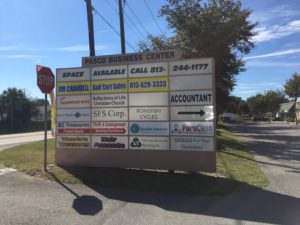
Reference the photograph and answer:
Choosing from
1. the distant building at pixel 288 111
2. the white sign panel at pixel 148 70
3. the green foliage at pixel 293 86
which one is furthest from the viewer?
the distant building at pixel 288 111

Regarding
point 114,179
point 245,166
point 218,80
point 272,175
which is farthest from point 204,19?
point 114,179

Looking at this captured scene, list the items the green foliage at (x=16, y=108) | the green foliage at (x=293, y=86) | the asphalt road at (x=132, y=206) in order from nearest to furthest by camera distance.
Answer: the asphalt road at (x=132, y=206) < the green foliage at (x=16, y=108) < the green foliage at (x=293, y=86)

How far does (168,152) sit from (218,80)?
64.4 feet

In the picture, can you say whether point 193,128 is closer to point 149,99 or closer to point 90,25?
point 149,99

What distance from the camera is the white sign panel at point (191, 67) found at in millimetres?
10336

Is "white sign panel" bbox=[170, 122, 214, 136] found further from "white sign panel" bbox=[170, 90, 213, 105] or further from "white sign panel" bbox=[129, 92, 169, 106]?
"white sign panel" bbox=[129, 92, 169, 106]

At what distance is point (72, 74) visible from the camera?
11844mm

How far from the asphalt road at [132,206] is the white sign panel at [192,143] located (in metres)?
1.71

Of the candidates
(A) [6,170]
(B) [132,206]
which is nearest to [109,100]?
(A) [6,170]

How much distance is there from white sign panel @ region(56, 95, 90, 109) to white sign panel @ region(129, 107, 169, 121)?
1.46 metres

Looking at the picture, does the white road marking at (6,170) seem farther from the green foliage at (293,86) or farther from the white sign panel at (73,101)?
the green foliage at (293,86)

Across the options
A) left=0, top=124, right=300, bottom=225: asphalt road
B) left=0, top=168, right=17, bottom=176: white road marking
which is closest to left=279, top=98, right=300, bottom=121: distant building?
left=0, top=168, right=17, bottom=176: white road marking

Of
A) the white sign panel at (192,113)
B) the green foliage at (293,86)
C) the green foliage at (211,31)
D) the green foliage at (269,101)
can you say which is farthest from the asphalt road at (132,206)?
the green foliage at (269,101)

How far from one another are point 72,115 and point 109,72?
1699 millimetres
